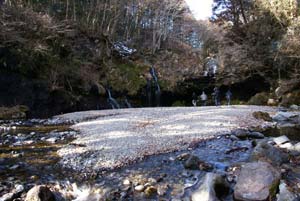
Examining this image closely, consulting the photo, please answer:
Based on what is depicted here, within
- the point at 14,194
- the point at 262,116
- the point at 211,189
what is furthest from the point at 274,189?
the point at 262,116

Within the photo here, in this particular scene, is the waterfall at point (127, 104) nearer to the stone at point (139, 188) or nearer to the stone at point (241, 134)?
the stone at point (241, 134)

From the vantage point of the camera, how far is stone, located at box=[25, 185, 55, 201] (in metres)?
5.19

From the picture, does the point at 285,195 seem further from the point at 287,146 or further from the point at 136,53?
the point at 136,53

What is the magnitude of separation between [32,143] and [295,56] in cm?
1447

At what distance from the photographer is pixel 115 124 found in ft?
37.6

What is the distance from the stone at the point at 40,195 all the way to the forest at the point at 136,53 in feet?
37.0

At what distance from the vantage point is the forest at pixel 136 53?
1641cm

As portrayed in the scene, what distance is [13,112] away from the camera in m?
14.6

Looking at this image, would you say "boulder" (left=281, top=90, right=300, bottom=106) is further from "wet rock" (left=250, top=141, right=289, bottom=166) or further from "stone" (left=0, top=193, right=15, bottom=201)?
"stone" (left=0, top=193, right=15, bottom=201)

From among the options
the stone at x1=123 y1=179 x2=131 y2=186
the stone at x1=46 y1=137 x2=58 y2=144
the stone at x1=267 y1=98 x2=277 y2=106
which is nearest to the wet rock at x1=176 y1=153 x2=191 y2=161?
the stone at x1=123 y1=179 x2=131 y2=186

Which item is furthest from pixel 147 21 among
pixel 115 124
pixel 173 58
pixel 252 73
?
pixel 115 124

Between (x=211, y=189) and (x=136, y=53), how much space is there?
64.1 feet

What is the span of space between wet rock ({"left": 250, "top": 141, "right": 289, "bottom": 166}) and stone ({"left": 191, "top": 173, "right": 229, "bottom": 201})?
5.76 ft

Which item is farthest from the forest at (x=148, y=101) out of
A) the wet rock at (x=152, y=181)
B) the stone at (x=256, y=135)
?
the stone at (x=256, y=135)
